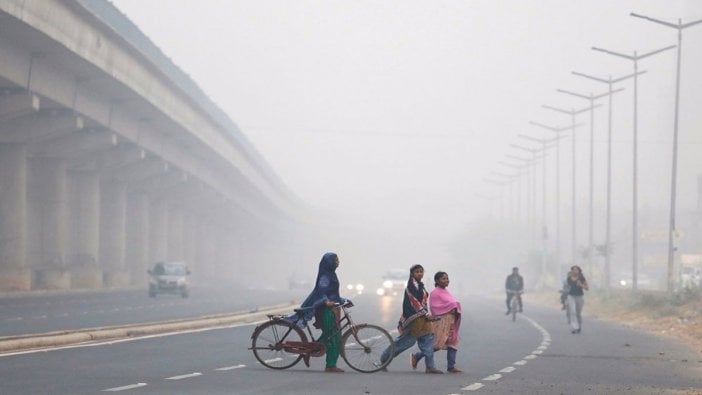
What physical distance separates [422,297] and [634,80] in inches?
1986

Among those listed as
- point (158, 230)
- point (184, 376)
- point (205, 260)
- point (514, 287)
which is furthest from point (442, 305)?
point (205, 260)

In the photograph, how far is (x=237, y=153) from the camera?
10031cm

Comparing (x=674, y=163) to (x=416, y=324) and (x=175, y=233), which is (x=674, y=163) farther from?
(x=175, y=233)

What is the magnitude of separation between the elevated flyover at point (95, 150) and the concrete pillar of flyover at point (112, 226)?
0.08 metres

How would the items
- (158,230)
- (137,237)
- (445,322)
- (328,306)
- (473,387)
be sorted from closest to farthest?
(473,387)
(328,306)
(445,322)
(137,237)
(158,230)

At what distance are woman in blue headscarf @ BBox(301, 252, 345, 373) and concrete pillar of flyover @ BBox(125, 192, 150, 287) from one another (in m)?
75.4

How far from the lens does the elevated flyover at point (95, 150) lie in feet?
170

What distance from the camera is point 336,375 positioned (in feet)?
69.0

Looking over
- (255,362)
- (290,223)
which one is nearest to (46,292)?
(255,362)

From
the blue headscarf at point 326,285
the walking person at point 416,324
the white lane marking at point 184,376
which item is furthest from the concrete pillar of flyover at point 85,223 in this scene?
the white lane marking at point 184,376

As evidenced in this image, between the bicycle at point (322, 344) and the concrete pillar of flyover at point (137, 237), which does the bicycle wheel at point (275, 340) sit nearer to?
the bicycle at point (322, 344)

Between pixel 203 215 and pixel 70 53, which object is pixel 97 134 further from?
pixel 203 215

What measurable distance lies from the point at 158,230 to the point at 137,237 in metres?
7.83

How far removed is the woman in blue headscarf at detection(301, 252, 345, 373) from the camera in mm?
21312
